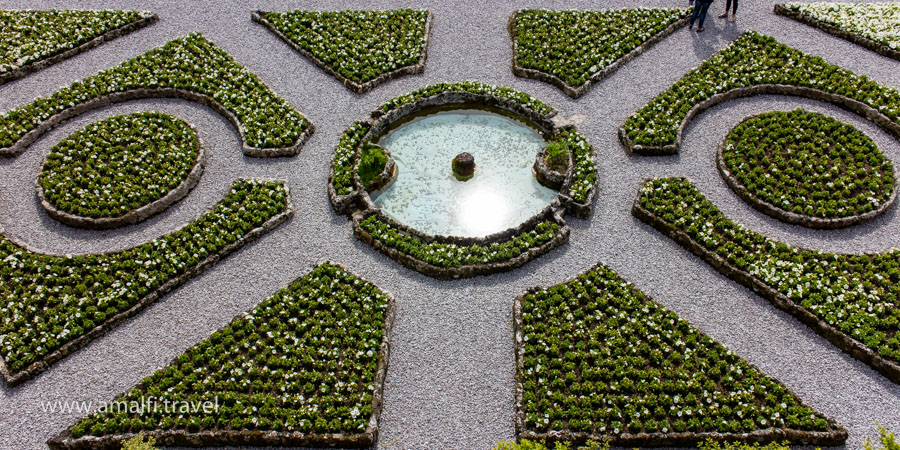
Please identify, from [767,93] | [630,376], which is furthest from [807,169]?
[630,376]

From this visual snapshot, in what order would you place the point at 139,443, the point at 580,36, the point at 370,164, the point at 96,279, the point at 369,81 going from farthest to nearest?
1. the point at 580,36
2. the point at 369,81
3. the point at 370,164
4. the point at 96,279
5. the point at 139,443

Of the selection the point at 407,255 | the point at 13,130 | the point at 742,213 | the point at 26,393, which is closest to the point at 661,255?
the point at 742,213

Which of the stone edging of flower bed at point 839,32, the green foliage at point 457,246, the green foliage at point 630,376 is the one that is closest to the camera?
the green foliage at point 630,376

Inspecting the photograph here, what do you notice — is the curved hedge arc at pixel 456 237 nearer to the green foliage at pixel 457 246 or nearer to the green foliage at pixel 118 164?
the green foliage at pixel 457 246

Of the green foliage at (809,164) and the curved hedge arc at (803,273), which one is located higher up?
the green foliage at (809,164)

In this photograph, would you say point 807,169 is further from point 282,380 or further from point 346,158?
point 282,380

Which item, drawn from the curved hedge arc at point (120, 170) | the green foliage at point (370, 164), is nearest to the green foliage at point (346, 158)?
the green foliage at point (370, 164)
